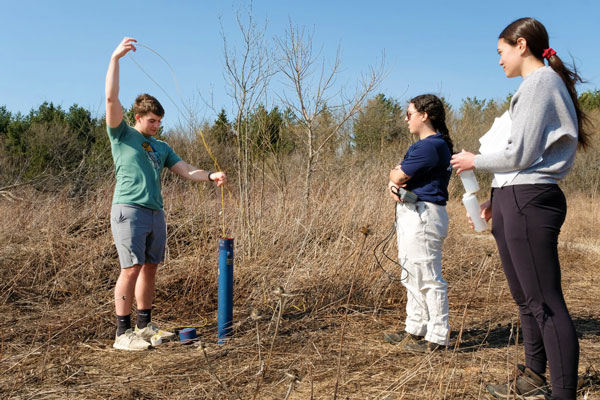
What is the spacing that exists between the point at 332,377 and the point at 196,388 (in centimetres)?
73

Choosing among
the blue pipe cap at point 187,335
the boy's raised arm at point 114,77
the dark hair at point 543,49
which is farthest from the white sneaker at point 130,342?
the dark hair at point 543,49

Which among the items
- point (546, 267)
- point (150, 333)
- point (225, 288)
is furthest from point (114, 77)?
point (546, 267)

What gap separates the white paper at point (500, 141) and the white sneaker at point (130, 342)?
2.36 meters

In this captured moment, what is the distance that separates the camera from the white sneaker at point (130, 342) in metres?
3.04

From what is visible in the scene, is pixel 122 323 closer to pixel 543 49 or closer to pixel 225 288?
pixel 225 288

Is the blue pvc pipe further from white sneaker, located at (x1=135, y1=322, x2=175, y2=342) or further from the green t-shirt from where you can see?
the green t-shirt

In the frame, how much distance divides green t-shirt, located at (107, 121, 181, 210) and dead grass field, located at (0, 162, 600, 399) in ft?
3.23

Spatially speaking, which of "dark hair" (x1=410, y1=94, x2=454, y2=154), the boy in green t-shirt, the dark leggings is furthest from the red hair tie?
the boy in green t-shirt

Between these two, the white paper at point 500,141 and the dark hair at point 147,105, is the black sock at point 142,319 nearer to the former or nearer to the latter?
the dark hair at point 147,105

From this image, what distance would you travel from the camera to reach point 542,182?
6.30 feet

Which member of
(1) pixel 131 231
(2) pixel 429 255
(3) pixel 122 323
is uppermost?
(1) pixel 131 231

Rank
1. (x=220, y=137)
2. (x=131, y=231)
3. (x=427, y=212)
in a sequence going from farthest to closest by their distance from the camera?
(x=220, y=137) < (x=131, y=231) < (x=427, y=212)

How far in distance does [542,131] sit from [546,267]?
0.55 metres

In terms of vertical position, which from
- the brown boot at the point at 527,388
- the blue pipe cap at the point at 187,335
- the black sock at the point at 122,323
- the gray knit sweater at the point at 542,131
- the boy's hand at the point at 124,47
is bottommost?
the brown boot at the point at 527,388
